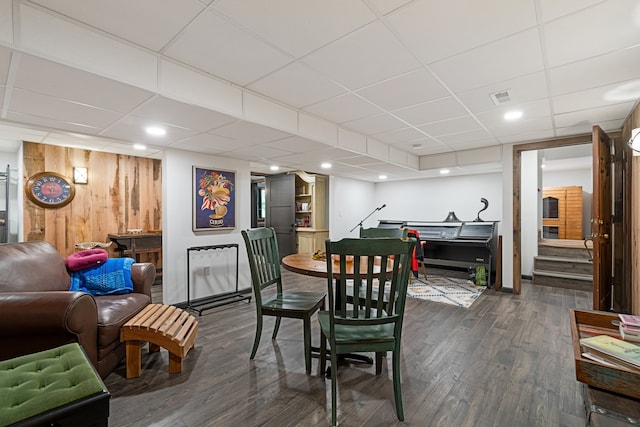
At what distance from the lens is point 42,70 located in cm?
178

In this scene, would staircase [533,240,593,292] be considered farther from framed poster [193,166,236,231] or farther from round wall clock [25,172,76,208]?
round wall clock [25,172,76,208]

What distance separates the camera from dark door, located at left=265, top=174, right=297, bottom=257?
22.5 ft

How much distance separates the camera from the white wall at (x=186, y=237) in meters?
3.81

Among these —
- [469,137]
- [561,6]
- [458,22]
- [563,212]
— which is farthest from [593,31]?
[563,212]

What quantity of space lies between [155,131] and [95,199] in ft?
9.31

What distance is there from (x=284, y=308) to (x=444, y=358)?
1419 mm

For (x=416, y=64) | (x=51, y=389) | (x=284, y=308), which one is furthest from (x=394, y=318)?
(x=416, y=64)

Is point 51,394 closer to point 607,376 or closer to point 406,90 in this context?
point 607,376

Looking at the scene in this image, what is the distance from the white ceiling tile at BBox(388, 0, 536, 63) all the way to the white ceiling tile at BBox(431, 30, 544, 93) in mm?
103

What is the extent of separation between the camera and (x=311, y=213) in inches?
276

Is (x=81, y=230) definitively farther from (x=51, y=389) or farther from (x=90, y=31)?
(x=51, y=389)

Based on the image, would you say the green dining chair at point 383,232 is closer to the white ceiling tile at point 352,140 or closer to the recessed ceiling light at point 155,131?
the white ceiling tile at point 352,140

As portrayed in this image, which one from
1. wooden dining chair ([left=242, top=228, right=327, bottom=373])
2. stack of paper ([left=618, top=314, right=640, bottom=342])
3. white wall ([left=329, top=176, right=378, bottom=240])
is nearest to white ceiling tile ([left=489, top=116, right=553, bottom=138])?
stack of paper ([left=618, top=314, right=640, bottom=342])

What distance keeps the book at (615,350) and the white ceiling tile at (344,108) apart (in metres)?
2.44
